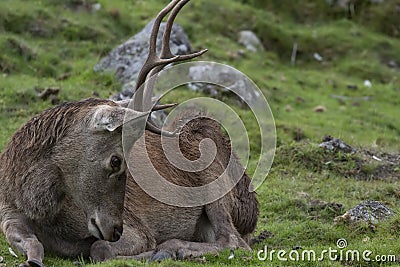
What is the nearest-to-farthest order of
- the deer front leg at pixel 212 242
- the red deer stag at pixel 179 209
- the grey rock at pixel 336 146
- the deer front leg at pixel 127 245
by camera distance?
the deer front leg at pixel 127 245 < the red deer stag at pixel 179 209 < the deer front leg at pixel 212 242 < the grey rock at pixel 336 146

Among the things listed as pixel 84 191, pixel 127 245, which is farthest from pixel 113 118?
pixel 127 245

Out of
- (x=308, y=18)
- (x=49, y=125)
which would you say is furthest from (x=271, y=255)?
(x=308, y=18)

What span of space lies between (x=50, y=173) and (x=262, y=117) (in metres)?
9.44

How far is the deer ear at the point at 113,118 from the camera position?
7426 millimetres

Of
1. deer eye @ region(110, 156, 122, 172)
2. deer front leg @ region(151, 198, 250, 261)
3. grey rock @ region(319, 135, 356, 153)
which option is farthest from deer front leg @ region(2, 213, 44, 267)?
grey rock @ region(319, 135, 356, 153)

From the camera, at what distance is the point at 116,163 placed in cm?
746

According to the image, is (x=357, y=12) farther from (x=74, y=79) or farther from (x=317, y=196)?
(x=317, y=196)

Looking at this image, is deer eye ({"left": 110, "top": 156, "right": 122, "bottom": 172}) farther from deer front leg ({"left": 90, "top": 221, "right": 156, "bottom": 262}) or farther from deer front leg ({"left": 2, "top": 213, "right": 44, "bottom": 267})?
deer front leg ({"left": 2, "top": 213, "right": 44, "bottom": 267})

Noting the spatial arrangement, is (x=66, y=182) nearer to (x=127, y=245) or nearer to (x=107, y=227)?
(x=107, y=227)

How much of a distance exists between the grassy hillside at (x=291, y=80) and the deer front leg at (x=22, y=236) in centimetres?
18

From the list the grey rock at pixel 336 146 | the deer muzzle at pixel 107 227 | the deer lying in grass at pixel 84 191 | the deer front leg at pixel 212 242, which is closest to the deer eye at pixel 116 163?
the deer lying in grass at pixel 84 191

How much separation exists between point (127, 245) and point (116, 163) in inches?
40.3

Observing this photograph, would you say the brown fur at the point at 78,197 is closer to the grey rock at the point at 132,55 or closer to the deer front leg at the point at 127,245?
the deer front leg at the point at 127,245

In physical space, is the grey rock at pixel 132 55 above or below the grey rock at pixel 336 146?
above
